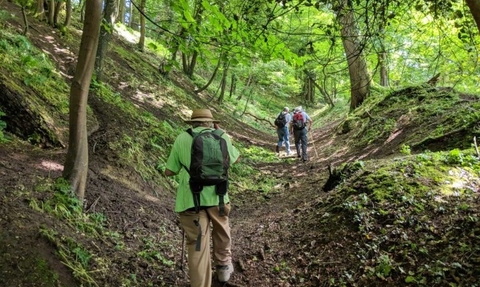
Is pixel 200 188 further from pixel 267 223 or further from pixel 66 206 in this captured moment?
pixel 267 223

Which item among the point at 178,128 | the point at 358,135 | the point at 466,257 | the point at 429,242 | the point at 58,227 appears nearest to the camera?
the point at 466,257

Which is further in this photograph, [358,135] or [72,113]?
[358,135]

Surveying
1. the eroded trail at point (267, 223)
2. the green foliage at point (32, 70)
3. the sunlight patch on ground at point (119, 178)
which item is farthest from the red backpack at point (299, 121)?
the green foliage at point (32, 70)

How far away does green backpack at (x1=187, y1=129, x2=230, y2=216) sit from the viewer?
4.12 metres

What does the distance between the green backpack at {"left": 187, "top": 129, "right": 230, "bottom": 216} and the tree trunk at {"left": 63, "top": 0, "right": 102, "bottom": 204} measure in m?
1.72

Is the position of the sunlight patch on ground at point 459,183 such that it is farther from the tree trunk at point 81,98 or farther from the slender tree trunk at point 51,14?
the slender tree trunk at point 51,14

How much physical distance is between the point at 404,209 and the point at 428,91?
864 cm

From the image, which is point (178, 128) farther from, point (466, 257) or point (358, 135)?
point (466, 257)

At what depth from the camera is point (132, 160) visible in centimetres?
773

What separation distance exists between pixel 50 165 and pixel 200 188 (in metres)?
2.99

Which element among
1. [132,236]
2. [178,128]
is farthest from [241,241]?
[178,128]

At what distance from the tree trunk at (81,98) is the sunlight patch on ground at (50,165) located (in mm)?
799

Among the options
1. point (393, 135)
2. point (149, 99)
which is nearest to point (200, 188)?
point (393, 135)

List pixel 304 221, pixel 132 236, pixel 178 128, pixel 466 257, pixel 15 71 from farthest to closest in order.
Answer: pixel 178 128, pixel 15 71, pixel 304 221, pixel 132 236, pixel 466 257
